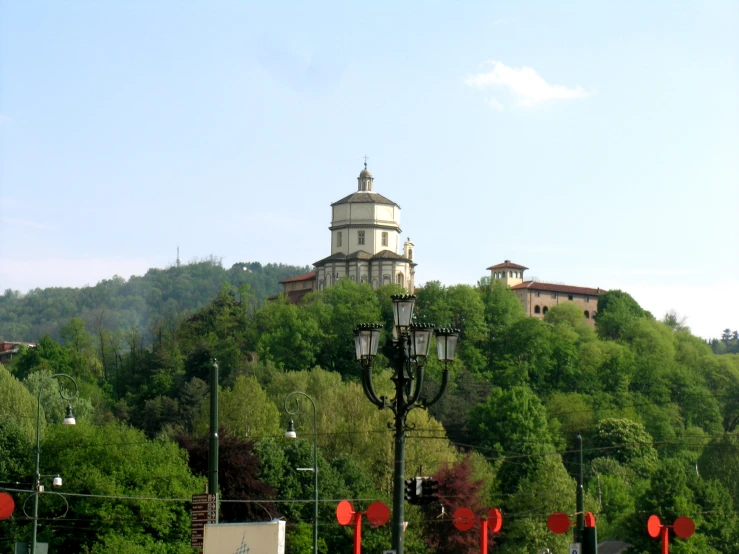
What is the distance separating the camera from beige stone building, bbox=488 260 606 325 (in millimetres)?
192625

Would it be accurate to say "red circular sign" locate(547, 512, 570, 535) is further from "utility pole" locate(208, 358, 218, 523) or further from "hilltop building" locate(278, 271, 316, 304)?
"hilltop building" locate(278, 271, 316, 304)

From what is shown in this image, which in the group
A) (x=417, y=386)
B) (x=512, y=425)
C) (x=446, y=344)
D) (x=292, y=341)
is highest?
(x=292, y=341)

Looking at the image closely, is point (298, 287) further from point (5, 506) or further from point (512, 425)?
point (5, 506)

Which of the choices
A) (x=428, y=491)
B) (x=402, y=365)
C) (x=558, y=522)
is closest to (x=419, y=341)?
(x=402, y=365)

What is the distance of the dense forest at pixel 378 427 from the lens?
68312 millimetres

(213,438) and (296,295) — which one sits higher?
(296,295)

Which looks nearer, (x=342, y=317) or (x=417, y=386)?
(x=417, y=386)

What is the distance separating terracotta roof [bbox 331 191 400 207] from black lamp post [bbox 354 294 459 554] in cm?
13482

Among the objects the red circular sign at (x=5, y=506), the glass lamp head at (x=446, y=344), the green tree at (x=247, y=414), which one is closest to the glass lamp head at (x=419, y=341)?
the glass lamp head at (x=446, y=344)

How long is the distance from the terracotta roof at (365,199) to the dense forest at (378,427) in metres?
11.9

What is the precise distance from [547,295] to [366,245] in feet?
133

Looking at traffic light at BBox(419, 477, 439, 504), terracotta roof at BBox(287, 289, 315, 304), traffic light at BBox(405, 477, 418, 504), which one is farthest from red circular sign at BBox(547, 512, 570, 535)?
terracotta roof at BBox(287, 289, 315, 304)

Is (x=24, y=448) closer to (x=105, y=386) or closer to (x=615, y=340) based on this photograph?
(x=105, y=386)

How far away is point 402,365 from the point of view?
2684 cm
